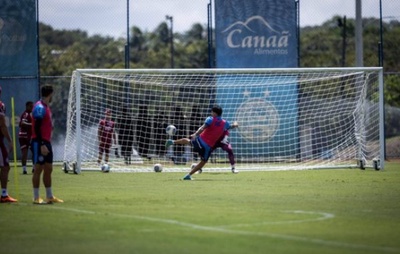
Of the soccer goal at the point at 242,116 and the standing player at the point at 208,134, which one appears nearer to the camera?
the standing player at the point at 208,134

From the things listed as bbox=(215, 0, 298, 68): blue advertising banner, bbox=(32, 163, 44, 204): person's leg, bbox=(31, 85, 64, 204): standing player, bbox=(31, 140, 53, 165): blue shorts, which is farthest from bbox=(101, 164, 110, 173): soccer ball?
bbox=(31, 140, 53, 165): blue shorts

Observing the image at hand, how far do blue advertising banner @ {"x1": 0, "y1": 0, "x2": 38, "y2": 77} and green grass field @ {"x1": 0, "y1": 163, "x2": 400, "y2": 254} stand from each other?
36.4 ft

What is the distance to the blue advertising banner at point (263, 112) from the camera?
34.4 m

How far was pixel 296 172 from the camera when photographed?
95.8 feet

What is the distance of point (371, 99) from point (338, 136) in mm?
4199

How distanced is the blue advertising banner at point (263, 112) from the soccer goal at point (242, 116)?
36mm

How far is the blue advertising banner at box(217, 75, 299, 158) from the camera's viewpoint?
34.4 metres

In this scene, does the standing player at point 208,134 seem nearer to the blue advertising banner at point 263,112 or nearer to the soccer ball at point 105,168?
the soccer ball at point 105,168

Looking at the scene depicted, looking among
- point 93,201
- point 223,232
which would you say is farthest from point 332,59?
point 223,232

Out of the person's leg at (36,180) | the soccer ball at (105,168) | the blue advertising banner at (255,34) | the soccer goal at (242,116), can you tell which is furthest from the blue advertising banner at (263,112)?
the person's leg at (36,180)

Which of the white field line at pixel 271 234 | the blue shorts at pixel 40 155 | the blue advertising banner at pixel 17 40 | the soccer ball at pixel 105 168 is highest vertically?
the blue advertising banner at pixel 17 40

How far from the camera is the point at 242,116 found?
34844 mm

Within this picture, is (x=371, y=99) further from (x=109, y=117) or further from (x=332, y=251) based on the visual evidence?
(x=332, y=251)

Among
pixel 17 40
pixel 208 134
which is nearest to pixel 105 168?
pixel 208 134
